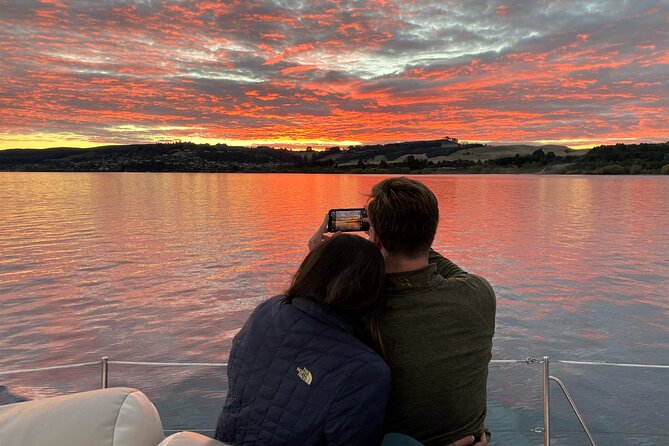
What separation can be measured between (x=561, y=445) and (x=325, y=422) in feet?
15.1

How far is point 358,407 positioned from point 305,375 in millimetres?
175

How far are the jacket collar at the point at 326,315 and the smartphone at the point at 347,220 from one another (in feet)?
2.58

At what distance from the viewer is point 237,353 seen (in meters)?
1.83

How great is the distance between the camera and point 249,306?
1189 centimetres

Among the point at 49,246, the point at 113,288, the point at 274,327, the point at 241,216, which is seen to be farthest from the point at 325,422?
the point at 241,216

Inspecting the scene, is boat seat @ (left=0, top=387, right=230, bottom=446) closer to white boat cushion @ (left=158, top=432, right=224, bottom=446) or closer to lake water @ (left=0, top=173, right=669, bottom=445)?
white boat cushion @ (left=158, top=432, right=224, bottom=446)

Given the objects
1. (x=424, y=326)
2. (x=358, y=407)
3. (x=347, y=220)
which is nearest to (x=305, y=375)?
(x=358, y=407)

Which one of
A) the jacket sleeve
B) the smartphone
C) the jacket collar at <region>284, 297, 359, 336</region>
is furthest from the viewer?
the smartphone

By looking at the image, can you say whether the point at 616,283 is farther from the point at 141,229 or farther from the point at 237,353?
the point at 141,229

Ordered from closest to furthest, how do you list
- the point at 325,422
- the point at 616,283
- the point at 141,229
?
the point at 325,422 < the point at 616,283 < the point at 141,229

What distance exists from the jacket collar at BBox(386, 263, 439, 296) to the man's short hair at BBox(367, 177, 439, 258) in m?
0.07

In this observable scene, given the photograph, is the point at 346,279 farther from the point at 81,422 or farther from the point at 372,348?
the point at 81,422

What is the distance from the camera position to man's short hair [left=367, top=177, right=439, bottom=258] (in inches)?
74.0

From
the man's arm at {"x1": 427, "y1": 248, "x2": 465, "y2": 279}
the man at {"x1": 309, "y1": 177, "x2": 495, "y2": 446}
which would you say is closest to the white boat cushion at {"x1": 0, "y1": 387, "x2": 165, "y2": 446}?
the man at {"x1": 309, "y1": 177, "x2": 495, "y2": 446}
